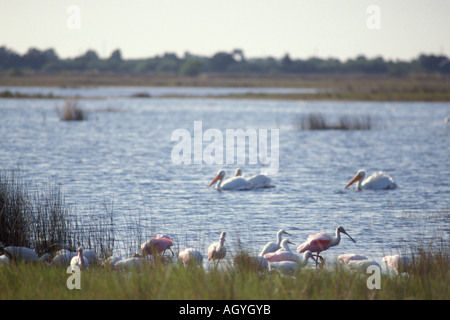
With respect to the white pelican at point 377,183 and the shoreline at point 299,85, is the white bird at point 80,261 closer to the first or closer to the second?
the white pelican at point 377,183

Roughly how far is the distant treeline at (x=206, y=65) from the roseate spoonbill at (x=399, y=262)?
83.0 meters

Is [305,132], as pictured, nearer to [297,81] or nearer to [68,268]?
[68,268]

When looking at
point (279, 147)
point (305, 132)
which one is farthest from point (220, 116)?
point (279, 147)

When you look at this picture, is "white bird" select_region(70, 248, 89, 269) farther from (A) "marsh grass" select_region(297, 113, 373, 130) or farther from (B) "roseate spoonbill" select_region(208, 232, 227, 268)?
(A) "marsh grass" select_region(297, 113, 373, 130)

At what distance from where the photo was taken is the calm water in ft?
31.2

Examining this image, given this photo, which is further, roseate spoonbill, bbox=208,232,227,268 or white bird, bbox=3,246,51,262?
roseate spoonbill, bbox=208,232,227,268

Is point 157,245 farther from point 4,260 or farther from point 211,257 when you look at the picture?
point 4,260

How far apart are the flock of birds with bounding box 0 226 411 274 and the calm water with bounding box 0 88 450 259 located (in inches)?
13.7

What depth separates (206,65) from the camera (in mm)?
99875

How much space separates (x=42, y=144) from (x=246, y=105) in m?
24.8

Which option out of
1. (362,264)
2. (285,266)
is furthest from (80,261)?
(362,264)

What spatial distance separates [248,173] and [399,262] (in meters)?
10.3

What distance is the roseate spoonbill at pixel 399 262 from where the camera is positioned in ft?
21.7

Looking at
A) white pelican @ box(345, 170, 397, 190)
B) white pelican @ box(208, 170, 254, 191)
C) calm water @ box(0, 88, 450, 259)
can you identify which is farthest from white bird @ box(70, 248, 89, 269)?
white pelican @ box(345, 170, 397, 190)
